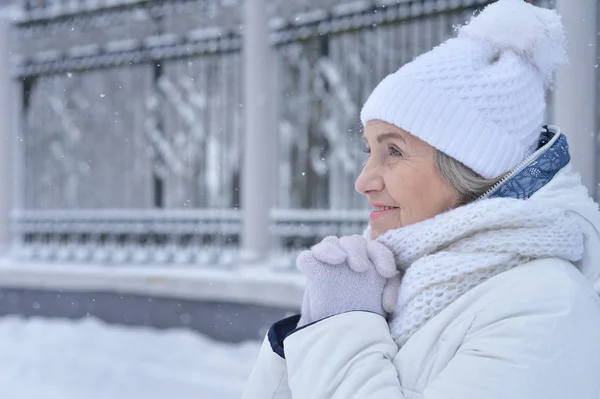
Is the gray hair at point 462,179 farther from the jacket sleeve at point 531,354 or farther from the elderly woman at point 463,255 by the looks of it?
the jacket sleeve at point 531,354

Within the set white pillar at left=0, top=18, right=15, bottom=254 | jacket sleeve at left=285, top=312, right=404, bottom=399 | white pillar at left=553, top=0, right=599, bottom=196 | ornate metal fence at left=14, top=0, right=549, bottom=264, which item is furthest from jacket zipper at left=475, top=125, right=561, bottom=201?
white pillar at left=0, top=18, right=15, bottom=254

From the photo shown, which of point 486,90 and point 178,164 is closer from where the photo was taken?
point 486,90

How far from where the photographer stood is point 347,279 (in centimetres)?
122

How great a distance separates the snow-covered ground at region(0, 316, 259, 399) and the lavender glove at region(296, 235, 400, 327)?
127 inches

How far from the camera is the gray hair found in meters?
1.27

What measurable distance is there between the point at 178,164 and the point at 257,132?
172cm

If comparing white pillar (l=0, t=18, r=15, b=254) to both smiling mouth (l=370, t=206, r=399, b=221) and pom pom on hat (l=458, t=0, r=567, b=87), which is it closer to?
smiling mouth (l=370, t=206, r=399, b=221)

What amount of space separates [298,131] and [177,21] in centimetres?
172

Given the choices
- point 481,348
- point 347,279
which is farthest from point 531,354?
point 347,279

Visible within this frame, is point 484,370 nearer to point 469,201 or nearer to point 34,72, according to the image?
point 469,201

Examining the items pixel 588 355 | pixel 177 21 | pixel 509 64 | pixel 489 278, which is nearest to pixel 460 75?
pixel 509 64

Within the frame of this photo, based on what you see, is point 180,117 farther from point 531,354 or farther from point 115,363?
point 531,354

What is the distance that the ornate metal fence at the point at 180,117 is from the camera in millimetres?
5688

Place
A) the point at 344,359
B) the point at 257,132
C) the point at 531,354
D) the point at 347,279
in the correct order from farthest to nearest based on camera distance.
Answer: the point at 257,132, the point at 347,279, the point at 344,359, the point at 531,354
